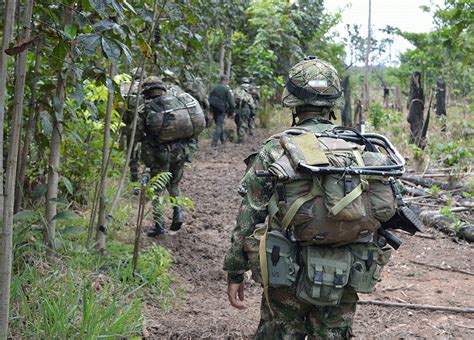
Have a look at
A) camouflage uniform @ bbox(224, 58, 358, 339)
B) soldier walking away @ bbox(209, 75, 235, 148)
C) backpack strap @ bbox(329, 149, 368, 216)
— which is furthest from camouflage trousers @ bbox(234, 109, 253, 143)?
backpack strap @ bbox(329, 149, 368, 216)

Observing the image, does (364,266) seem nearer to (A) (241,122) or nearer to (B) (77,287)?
(B) (77,287)

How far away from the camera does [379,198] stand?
249cm

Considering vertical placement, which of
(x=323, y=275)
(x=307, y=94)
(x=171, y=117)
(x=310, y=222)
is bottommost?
(x=323, y=275)

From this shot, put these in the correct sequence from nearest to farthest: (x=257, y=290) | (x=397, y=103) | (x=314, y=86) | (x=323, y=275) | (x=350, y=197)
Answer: (x=350, y=197)
(x=323, y=275)
(x=314, y=86)
(x=257, y=290)
(x=397, y=103)

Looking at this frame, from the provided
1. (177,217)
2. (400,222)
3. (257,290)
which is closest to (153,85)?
(177,217)

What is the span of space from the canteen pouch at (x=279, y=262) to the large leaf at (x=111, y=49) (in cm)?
106

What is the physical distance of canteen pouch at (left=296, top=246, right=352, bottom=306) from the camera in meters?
2.52

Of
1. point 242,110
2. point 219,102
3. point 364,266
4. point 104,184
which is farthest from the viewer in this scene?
point 242,110

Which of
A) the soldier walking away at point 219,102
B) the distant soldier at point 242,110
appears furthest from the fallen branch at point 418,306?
the distant soldier at point 242,110

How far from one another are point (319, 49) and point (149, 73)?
69.0 feet

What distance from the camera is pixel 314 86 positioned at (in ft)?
9.32

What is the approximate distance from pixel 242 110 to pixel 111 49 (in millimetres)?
13208

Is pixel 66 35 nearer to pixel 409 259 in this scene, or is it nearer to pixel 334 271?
pixel 334 271

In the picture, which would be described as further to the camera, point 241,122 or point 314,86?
point 241,122
